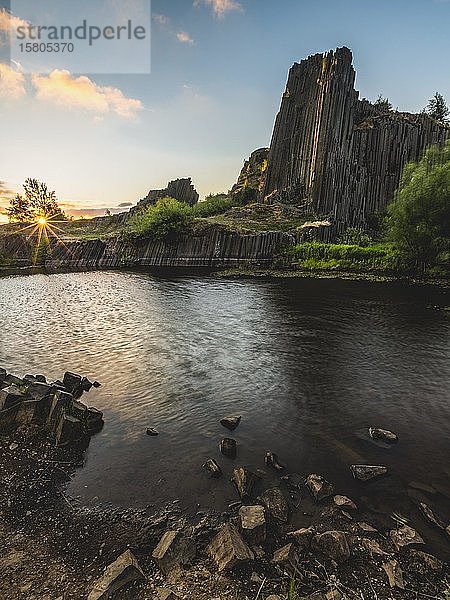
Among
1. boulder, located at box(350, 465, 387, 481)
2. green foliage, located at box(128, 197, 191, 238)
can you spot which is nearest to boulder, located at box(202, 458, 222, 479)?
boulder, located at box(350, 465, 387, 481)

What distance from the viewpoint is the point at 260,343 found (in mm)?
18453

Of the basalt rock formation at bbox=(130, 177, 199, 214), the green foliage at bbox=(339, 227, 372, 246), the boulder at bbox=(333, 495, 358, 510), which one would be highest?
the basalt rock formation at bbox=(130, 177, 199, 214)

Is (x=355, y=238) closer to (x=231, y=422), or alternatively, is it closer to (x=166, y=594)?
(x=231, y=422)

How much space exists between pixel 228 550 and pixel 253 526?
64 centimetres

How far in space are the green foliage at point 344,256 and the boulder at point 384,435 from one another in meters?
35.6

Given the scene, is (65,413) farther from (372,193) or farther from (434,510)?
(372,193)

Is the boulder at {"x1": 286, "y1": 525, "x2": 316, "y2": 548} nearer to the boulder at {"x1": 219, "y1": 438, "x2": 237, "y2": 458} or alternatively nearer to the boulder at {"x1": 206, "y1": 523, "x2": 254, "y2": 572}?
the boulder at {"x1": 206, "y1": 523, "x2": 254, "y2": 572}

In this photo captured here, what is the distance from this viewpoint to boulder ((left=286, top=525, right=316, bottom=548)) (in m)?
6.00

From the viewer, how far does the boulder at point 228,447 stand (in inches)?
349

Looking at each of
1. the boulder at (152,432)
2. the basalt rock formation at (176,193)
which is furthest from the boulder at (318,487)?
the basalt rock formation at (176,193)

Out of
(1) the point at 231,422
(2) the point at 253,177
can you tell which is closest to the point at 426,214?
(1) the point at 231,422

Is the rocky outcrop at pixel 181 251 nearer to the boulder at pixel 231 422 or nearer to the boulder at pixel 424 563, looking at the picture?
the boulder at pixel 231 422

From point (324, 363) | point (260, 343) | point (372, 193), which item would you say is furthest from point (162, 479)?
point (372, 193)

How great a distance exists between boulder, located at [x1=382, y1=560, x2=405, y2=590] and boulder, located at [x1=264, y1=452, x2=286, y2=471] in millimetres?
2917
